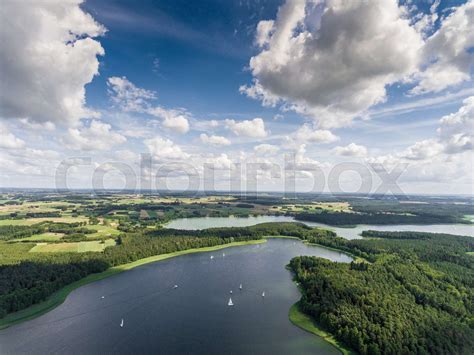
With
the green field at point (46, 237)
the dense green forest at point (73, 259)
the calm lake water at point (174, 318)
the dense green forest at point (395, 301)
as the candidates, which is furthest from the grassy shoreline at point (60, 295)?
the dense green forest at point (395, 301)

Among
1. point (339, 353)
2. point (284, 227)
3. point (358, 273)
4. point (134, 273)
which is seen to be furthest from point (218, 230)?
point (339, 353)

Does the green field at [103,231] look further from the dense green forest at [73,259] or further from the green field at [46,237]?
the dense green forest at [73,259]

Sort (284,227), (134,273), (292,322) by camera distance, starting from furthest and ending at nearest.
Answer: (284,227)
(134,273)
(292,322)

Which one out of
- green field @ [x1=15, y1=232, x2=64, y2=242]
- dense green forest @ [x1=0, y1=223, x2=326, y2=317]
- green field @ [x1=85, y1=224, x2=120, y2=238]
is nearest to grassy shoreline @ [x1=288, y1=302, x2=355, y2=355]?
dense green forest @ [x1=0, y1=223, x2=326, y2=317]

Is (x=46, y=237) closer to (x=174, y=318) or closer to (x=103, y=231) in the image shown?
(x=103, y=231)

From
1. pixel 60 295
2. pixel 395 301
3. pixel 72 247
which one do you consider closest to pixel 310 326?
pixel 395 301

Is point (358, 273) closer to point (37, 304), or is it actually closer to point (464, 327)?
point (464, 327)
